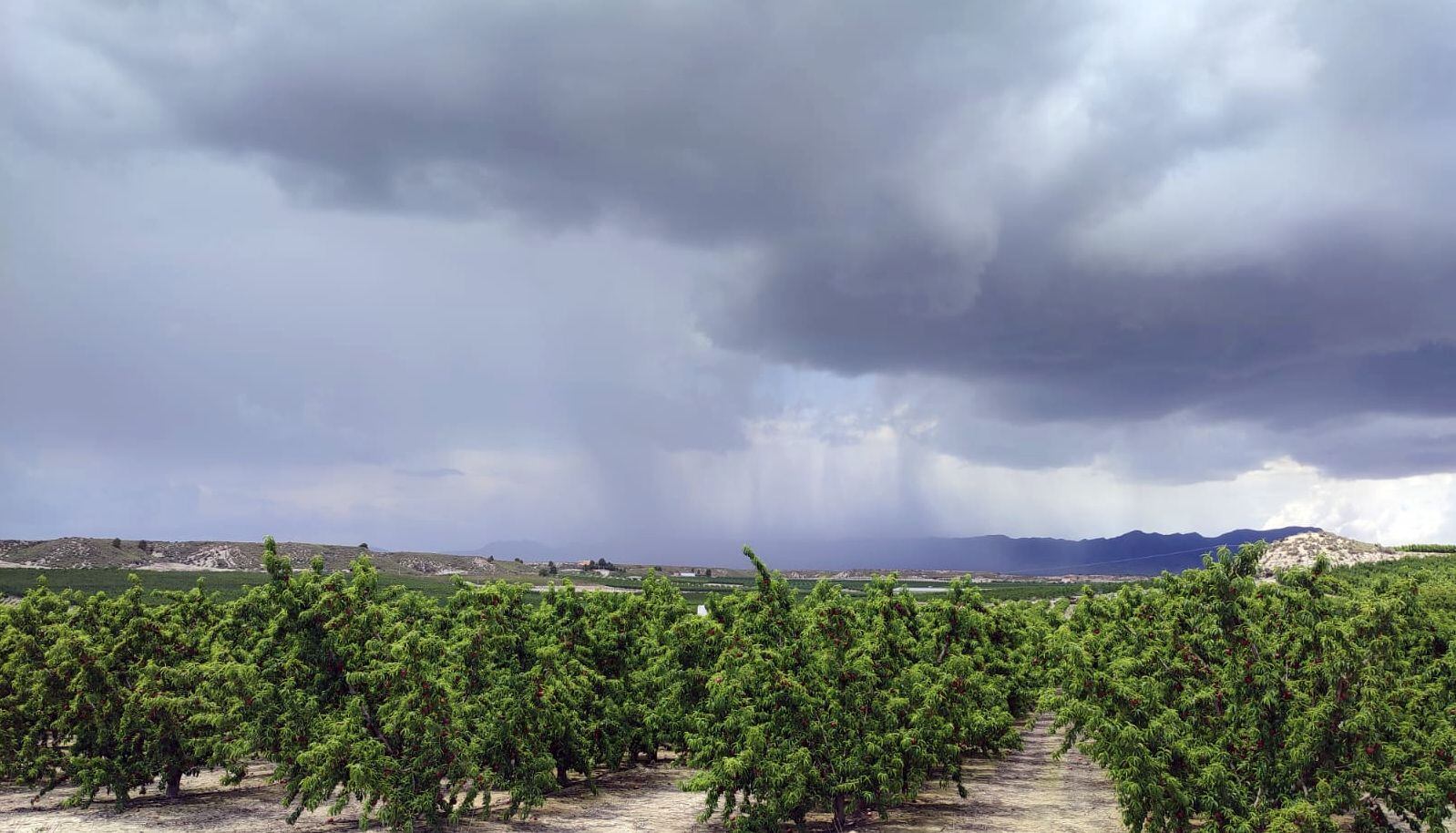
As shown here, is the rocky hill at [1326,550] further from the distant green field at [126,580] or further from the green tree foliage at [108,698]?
the green tree foliage at [108,698]

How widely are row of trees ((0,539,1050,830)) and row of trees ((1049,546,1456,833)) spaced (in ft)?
19.9

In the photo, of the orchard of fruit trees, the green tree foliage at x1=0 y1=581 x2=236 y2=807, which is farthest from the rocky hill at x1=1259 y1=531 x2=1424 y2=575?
the green tree foliage at x1=0 y1=581 x2=236 y2=807

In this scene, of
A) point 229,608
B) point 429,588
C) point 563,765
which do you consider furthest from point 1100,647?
point 429,588

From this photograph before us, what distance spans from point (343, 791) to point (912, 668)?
16.8 meters

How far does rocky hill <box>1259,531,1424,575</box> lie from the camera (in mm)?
145500

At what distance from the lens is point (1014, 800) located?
29.4m

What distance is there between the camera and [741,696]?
22.8 metres

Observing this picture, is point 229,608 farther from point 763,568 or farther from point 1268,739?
point 1268,739

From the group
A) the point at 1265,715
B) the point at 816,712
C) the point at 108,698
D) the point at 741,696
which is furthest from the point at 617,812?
the point at 1265,715

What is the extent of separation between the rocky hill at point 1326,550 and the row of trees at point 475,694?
148m

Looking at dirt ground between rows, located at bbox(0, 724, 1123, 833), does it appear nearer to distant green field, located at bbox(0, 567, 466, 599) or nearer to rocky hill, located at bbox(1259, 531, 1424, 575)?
distant green field, located at bbox(0, 567, 466, 599)

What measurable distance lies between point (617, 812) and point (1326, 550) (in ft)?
574

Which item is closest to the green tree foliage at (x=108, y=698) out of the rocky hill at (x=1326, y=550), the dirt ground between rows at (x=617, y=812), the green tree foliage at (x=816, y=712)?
the dirt ground between rows at (x=617, y=812)

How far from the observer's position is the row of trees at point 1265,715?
18.4m
